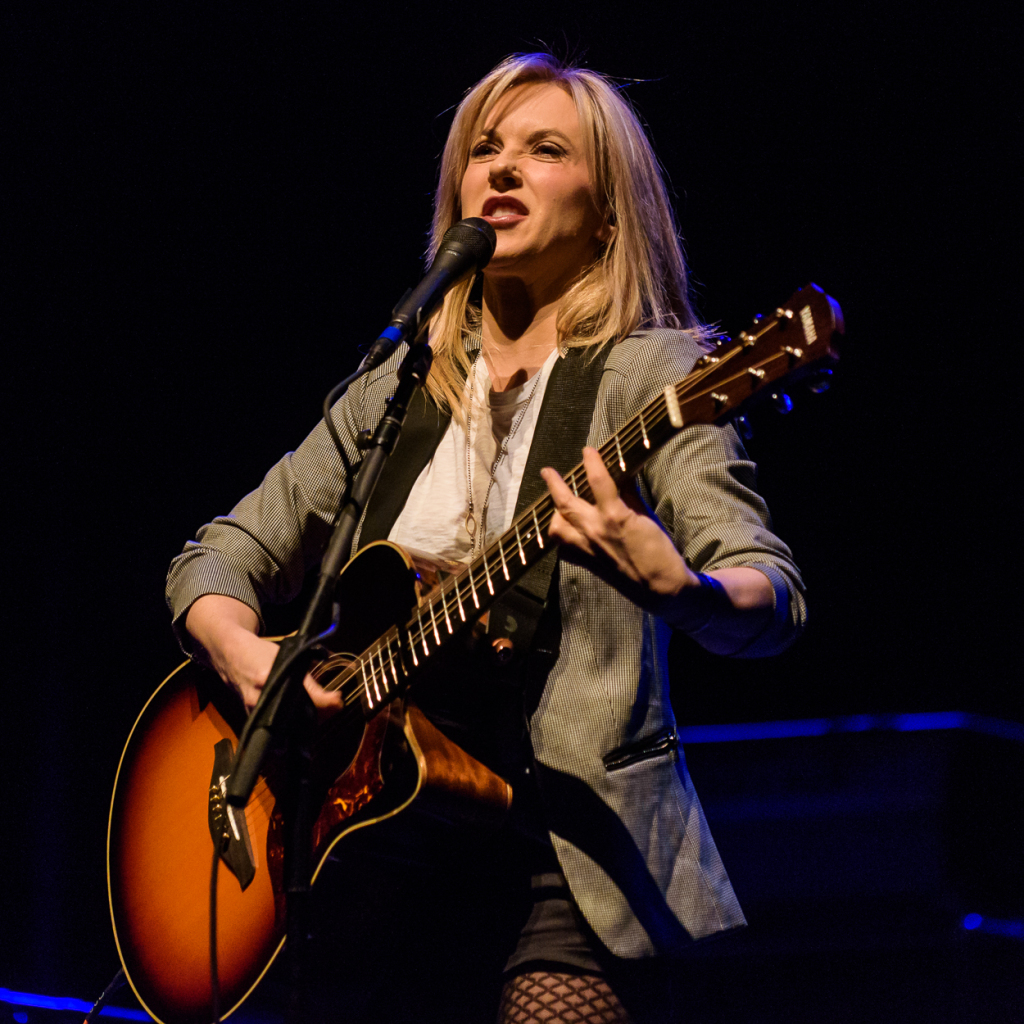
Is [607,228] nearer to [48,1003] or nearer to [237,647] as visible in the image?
[237,647]

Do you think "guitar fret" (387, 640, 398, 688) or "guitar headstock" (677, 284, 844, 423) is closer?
"guitar headstock" (677, 284, 844, 423)

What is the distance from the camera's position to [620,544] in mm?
1475

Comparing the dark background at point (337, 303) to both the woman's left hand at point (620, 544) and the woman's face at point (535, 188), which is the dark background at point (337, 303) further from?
the woman's left hand at point (620, 544)

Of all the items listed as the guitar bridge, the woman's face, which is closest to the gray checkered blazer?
the woman's face

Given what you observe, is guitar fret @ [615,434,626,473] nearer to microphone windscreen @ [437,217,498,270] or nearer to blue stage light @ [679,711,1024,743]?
microphone windscreen @ [437,217,498,270]

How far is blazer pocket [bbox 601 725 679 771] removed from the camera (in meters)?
1.70

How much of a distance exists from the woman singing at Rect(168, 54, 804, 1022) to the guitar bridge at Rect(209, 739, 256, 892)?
8.2 inches

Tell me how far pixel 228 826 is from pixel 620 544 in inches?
42.2

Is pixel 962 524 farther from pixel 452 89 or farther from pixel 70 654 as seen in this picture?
pixel 70 654

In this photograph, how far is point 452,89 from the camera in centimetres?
401

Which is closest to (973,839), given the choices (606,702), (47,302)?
(606,702)

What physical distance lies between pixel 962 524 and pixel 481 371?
256 centimetres

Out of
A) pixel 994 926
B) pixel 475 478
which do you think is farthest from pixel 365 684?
pixel 994 926

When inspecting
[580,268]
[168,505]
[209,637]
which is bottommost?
[209,637]
